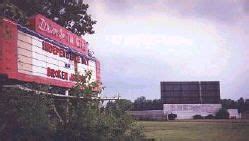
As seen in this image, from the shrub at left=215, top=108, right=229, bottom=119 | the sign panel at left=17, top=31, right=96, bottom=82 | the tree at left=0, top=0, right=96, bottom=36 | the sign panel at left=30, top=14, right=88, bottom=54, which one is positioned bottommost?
the shrub at left=215, top=108, right=229, bottom=119

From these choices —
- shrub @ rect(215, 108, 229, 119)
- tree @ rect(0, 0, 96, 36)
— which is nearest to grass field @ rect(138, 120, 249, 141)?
tree @ rect(0, 0, 96, 36)

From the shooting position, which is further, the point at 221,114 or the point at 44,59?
the point at 221,114

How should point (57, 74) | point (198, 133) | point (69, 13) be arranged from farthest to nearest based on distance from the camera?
point (198, 133) → point (69, 13) → point (57, 74)

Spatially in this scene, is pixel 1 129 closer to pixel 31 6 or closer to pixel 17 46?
pixel 17 46

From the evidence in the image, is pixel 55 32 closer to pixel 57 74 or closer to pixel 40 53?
pixel 57 74

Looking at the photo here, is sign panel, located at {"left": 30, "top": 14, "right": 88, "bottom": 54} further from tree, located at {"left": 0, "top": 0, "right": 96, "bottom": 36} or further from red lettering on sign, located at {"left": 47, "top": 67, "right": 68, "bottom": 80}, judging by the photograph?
tree, located at {"left": 0, "top": 0, "right": 96, "bottom": 36}

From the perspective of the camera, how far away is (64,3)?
132 feet

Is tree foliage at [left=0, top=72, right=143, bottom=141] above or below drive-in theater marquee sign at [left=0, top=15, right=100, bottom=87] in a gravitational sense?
below

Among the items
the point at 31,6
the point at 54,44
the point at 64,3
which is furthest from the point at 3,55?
the point at 64,3

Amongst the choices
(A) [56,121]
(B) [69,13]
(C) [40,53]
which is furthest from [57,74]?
(B) [69,13]

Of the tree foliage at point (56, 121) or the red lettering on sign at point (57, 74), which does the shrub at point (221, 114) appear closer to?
the red lettering on sign at point (57, 74)

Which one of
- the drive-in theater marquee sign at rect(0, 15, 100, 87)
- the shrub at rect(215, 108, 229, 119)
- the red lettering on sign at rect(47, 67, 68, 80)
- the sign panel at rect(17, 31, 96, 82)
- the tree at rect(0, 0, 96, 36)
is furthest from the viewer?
the shrub at rect(215, 108, 229, 119)

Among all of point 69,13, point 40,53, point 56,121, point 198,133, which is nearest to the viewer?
point 56,121

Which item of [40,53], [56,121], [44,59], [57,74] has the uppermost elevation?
[40,53]
